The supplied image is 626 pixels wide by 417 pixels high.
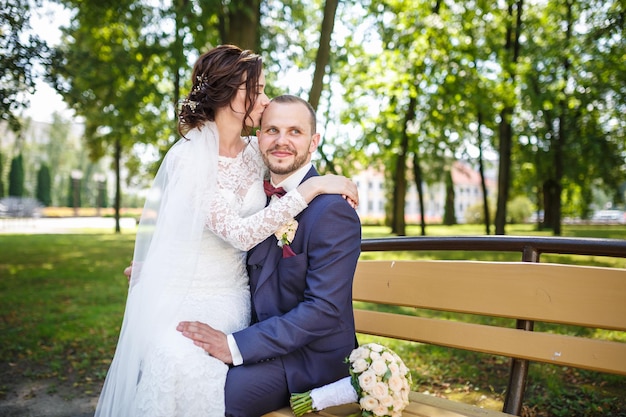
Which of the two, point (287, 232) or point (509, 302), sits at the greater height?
point (287, 232)

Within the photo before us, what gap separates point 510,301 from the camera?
284 centimetres

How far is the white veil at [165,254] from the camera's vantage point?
2785 mm

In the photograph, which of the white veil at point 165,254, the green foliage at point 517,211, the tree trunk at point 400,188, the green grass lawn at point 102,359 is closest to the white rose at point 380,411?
the white veil at point 165,254

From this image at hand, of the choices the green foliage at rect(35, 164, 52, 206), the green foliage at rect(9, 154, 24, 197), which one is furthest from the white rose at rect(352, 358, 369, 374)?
the green foliage at rect(35, 164, 52, 206)

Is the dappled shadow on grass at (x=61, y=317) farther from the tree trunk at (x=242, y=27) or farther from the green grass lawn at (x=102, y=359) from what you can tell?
the tree trunk at (x=242, y=27)

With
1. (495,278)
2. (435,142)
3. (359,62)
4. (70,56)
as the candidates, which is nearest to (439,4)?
(359,62)

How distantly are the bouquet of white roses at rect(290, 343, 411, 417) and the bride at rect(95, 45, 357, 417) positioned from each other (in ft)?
1.36

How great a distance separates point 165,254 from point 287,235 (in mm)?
635

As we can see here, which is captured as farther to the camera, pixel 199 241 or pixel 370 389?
pixel 199 241

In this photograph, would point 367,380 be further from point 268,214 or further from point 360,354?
point 268,214

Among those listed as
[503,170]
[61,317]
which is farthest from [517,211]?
[61,317]

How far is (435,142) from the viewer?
2144 cm

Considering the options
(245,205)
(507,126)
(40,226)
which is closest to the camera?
(245,205)

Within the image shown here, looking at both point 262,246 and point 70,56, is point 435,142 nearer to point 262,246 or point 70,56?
point 70,56
